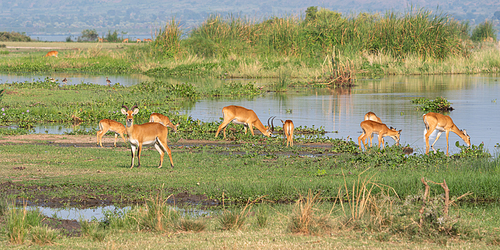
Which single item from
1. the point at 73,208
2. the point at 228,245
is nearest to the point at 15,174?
the point at 73,208

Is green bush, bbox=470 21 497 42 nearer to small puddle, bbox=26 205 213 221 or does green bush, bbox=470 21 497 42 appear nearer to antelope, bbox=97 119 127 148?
antelope, bbox=97 119 127 148

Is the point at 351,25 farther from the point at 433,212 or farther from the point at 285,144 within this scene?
the point at 433,212

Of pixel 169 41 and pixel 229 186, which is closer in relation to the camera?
pixel 229 186

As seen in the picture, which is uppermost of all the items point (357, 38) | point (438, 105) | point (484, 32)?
point (484, 32)

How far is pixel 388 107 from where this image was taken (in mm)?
25797

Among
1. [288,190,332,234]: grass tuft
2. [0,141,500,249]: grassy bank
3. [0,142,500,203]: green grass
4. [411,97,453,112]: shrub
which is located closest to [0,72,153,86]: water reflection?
[411,97,453,112]: shrub

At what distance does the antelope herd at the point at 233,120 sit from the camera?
11891mm

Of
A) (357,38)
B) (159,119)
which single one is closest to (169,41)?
(357,38)

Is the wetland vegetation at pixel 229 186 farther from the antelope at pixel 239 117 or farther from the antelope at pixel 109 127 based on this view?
the antelope at pixel 109 127

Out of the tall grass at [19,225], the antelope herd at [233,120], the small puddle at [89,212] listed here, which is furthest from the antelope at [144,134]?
the tall grass at [19,225]

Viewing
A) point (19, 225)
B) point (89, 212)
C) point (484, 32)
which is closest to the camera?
point (19, 225)

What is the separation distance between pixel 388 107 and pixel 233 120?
10434 millimetres

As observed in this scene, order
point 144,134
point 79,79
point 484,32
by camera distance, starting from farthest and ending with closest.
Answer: point 484,32, point 79,79, point 144,134

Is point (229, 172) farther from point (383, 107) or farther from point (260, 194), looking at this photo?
point (383, 107)
